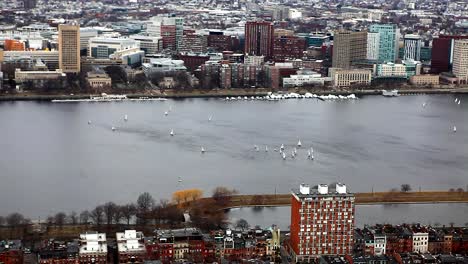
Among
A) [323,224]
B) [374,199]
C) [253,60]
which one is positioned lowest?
[374,199]

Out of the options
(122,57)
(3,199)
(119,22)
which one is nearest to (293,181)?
(3,199)

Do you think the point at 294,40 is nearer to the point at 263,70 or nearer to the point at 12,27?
the point at 263,70

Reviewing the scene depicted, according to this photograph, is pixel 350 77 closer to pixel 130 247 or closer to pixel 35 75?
pixel 35 75

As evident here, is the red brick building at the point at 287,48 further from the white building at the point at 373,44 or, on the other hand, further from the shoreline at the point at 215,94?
the shoreline at the point at 215,94

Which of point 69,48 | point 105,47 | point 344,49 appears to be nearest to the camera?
point 69,48

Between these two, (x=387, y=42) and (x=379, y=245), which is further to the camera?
(x=387, y=42)

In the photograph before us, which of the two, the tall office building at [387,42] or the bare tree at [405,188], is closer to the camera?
the bare tree at [405,188]

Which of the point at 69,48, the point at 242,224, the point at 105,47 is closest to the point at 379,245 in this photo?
the point at 242,224

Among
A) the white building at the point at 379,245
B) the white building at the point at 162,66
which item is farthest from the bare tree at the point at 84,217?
the white building at the point at 162,66
